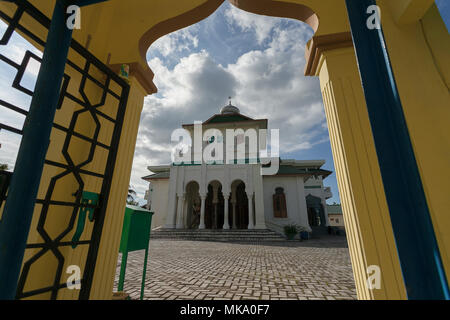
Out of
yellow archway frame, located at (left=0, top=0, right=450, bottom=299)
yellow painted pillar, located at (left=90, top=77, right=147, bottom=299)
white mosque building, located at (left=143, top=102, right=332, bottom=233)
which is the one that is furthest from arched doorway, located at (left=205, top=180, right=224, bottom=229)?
yellow archway frame, located at (left=0, top=0, right=450, bottom=299)

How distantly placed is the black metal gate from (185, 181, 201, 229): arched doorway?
52.9 feet

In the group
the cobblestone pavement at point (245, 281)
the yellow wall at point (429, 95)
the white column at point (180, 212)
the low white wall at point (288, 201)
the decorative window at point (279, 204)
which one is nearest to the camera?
the yellow wall at point (429, 95)

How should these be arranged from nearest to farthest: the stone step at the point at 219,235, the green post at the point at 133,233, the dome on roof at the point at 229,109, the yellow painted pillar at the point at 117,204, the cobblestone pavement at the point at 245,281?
the yellow painted pillar at the point at 117,204 → the green post at the point at 133,233 → the cobblestone pavement at the point at 245,281 → the stone step at the point at 219,235 → the dome on roof at the point at 229,109

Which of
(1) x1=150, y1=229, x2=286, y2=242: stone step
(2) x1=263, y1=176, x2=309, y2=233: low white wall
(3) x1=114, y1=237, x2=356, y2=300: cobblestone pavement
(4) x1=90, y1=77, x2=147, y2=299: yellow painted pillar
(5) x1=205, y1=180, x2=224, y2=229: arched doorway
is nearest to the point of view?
(4) x1=90, y1=77, x2=147, y2=299: yellow painted pillar

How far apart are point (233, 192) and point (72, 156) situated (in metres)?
15.6

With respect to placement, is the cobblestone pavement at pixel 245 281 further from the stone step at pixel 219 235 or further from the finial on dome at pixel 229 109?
the finial on dome at pixel 229 109

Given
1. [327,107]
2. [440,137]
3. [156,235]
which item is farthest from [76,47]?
[156,235]

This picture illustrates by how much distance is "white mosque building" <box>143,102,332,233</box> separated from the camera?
16.8m

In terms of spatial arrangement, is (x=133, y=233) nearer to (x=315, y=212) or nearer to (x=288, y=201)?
(x=288, y=201)

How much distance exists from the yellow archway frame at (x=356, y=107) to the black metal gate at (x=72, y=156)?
15 centimetres

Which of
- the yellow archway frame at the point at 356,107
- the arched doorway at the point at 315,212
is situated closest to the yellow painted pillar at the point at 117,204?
the yellow archway frame at the point at 356,107

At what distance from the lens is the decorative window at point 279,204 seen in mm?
17984

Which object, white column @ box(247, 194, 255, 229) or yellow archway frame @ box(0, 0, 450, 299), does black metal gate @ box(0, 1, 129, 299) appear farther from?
white column @ box(247, 194, 255, 229)

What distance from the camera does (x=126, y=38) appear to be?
3.09 m
